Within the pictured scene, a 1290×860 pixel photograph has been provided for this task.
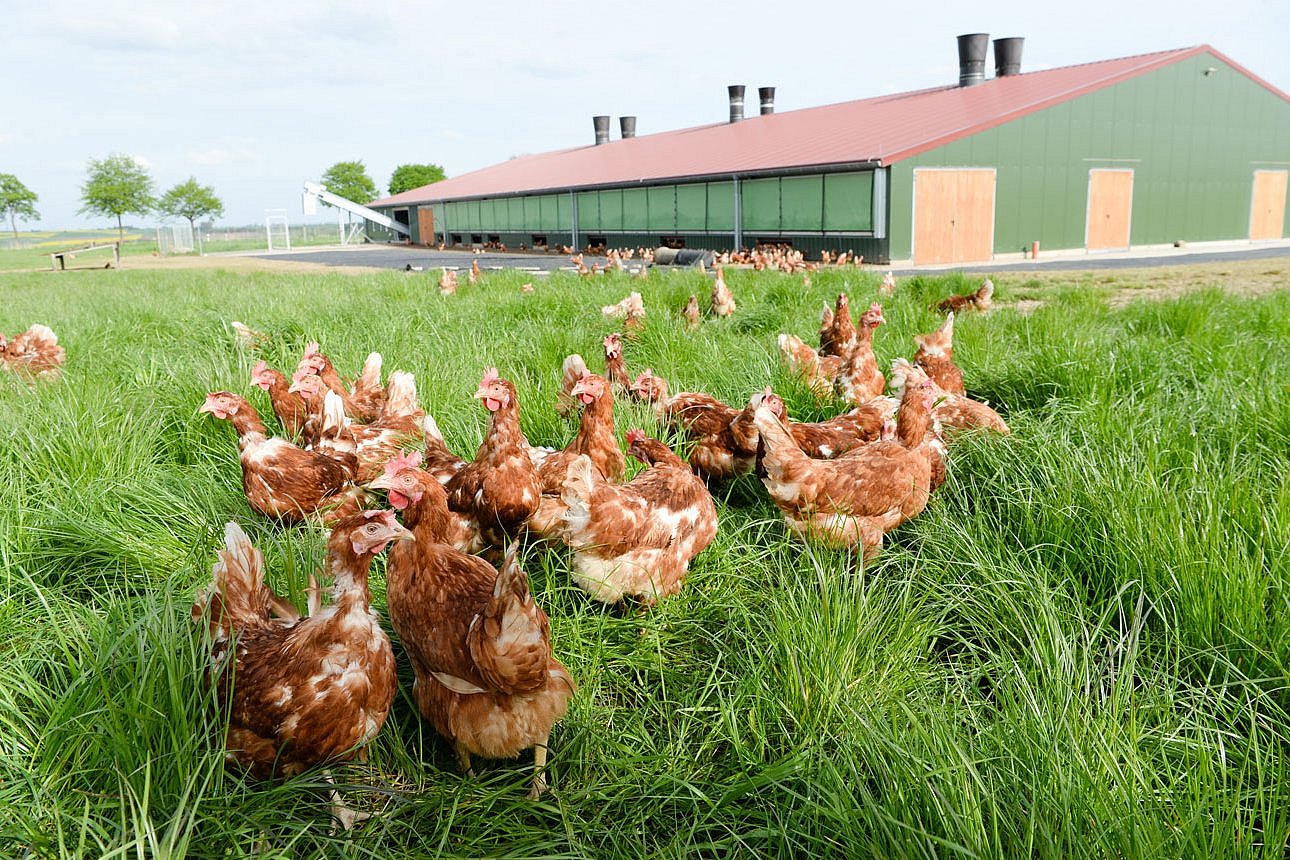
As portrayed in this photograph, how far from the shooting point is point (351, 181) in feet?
268

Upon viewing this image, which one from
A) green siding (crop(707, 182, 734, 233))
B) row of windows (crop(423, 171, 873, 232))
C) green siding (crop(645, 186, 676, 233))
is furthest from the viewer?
green siding (crop(645, 186, 676, 233))

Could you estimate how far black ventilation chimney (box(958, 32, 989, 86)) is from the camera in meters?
30.2

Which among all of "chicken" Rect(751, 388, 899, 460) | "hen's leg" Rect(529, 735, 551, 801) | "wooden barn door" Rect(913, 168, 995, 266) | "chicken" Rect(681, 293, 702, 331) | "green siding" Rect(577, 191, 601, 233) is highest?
"green siding" Rect(577, 191, 601, 233)

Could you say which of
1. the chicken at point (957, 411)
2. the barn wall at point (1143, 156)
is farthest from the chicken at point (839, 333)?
the barn wall at point (1143, 156)

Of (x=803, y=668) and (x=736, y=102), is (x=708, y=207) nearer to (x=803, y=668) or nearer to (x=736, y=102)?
(x=736, y=102)

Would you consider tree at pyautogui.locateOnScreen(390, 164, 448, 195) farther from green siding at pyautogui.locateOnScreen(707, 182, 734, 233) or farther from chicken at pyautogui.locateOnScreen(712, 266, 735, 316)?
chicken at pyautogui.locateOnScreen(712, 266, 735, 316)

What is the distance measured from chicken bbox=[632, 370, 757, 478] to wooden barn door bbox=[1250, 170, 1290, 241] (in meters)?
32.9

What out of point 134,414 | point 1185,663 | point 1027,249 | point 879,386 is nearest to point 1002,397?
point 879,386

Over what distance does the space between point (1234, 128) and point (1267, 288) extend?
23.0 metres

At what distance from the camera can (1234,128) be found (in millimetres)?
28094

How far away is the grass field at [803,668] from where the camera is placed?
1.85 m

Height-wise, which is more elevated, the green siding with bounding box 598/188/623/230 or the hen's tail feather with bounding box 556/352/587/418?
the green siding with bounding box 598/188/623/230

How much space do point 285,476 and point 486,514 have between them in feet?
3.28

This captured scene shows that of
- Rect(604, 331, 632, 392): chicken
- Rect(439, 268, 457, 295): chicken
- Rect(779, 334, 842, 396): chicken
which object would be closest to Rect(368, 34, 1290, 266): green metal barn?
Rect(439, 268, 457, 295): chicken
